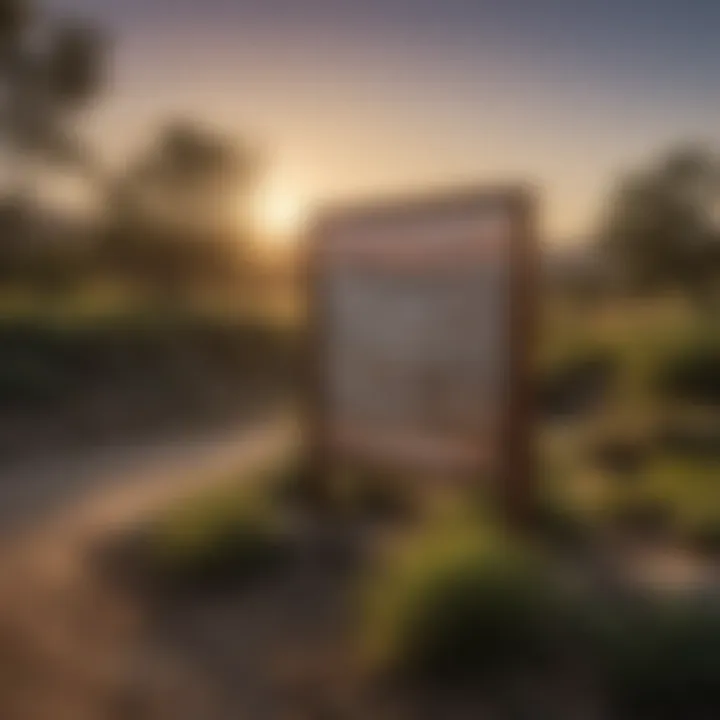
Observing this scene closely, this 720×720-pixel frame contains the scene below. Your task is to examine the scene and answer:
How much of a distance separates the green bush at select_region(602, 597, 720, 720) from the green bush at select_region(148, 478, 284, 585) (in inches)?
86.6

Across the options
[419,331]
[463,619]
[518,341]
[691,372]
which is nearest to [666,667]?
[463,619]

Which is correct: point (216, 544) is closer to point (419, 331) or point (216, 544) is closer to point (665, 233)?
point (419, 331)

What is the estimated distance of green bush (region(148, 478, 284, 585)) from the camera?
5.84m

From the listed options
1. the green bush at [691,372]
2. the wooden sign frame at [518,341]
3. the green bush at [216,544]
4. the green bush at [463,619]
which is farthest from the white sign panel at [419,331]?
the green bush at [691,372]

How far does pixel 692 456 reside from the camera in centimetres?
976

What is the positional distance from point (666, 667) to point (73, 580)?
3305mm

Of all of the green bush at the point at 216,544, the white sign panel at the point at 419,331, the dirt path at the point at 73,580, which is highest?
the white sign panel at the point at 419,331

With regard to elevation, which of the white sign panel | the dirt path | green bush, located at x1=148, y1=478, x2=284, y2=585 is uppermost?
the white sign panel

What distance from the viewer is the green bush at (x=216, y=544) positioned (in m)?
5.84

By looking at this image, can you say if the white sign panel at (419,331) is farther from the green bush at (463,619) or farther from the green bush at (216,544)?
the green bush at (463,619)

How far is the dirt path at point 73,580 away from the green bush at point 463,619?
1.06m

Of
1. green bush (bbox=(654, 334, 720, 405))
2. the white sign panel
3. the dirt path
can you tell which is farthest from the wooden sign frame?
green bush (bbox=(654, 334, 720, 405))

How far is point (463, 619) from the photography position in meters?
4.40

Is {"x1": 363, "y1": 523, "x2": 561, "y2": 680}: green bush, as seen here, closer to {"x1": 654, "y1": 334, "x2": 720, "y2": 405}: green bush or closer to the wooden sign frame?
the wooden sign frame
